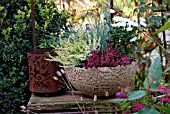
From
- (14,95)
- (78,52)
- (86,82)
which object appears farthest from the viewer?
(14,95)

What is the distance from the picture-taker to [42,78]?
89.4 inches

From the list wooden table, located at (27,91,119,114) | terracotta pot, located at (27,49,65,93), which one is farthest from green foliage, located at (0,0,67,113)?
wooden table, located at (27,91,119,114)

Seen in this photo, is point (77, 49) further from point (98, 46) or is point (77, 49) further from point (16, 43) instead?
point (16, 43)

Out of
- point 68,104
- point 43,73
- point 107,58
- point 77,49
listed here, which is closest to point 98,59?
point 107,58

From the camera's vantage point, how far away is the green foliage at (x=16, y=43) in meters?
2.57

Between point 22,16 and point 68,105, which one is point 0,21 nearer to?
point 22,16

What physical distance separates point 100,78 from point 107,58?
0.13m

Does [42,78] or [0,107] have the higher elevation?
[42,78]

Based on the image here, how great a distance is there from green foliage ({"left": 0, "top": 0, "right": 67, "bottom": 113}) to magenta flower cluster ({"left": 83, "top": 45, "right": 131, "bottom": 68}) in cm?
63

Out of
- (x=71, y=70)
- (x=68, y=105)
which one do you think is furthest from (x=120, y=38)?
(x=68, y=105)

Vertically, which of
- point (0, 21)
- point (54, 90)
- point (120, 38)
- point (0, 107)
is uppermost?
point (0, 21)

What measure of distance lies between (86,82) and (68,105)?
0.20 m

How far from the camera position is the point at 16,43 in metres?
2.61

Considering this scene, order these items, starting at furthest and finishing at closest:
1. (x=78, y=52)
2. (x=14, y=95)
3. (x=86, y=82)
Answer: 1. (x=14, y=95)
2. (x=78, y=52)
3. (x=86, y=82)
